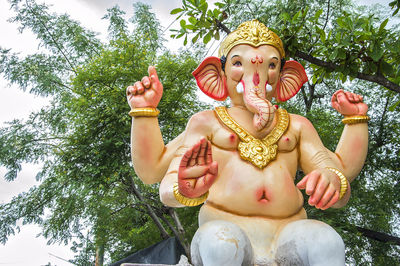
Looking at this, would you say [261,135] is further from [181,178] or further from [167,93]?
[167,93]

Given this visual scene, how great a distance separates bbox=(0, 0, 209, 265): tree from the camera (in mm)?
6605

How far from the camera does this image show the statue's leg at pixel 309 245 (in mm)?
1584

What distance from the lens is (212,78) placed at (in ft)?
7.50

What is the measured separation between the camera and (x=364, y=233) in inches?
245

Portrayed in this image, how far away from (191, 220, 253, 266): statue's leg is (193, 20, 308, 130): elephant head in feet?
1.89

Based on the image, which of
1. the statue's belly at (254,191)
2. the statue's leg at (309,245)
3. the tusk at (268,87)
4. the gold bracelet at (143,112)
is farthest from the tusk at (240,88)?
the statue's leg at (309,245)

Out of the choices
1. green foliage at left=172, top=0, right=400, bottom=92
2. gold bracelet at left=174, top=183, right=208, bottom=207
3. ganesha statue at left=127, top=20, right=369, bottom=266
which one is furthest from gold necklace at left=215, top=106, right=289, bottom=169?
green foliage at left=172, top=0, right=400, bottom=92

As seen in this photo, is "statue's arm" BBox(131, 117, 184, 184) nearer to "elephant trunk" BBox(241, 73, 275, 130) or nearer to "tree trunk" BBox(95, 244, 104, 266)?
"elephant trunk" BBox(241, 73, 275, 130)

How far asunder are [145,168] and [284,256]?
84 cm

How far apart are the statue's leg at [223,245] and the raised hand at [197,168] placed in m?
0.26

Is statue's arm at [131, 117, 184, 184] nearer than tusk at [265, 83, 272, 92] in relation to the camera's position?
Yes

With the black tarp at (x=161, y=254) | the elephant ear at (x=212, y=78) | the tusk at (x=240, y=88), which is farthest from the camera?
the black tarp at (x=161, y=254)

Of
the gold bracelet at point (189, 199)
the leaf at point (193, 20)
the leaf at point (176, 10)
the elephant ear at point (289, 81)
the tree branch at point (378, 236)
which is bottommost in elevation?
the tree branch at point (378, 236)

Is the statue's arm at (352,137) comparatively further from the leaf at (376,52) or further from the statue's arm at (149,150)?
the statue's arm at (149,150)
